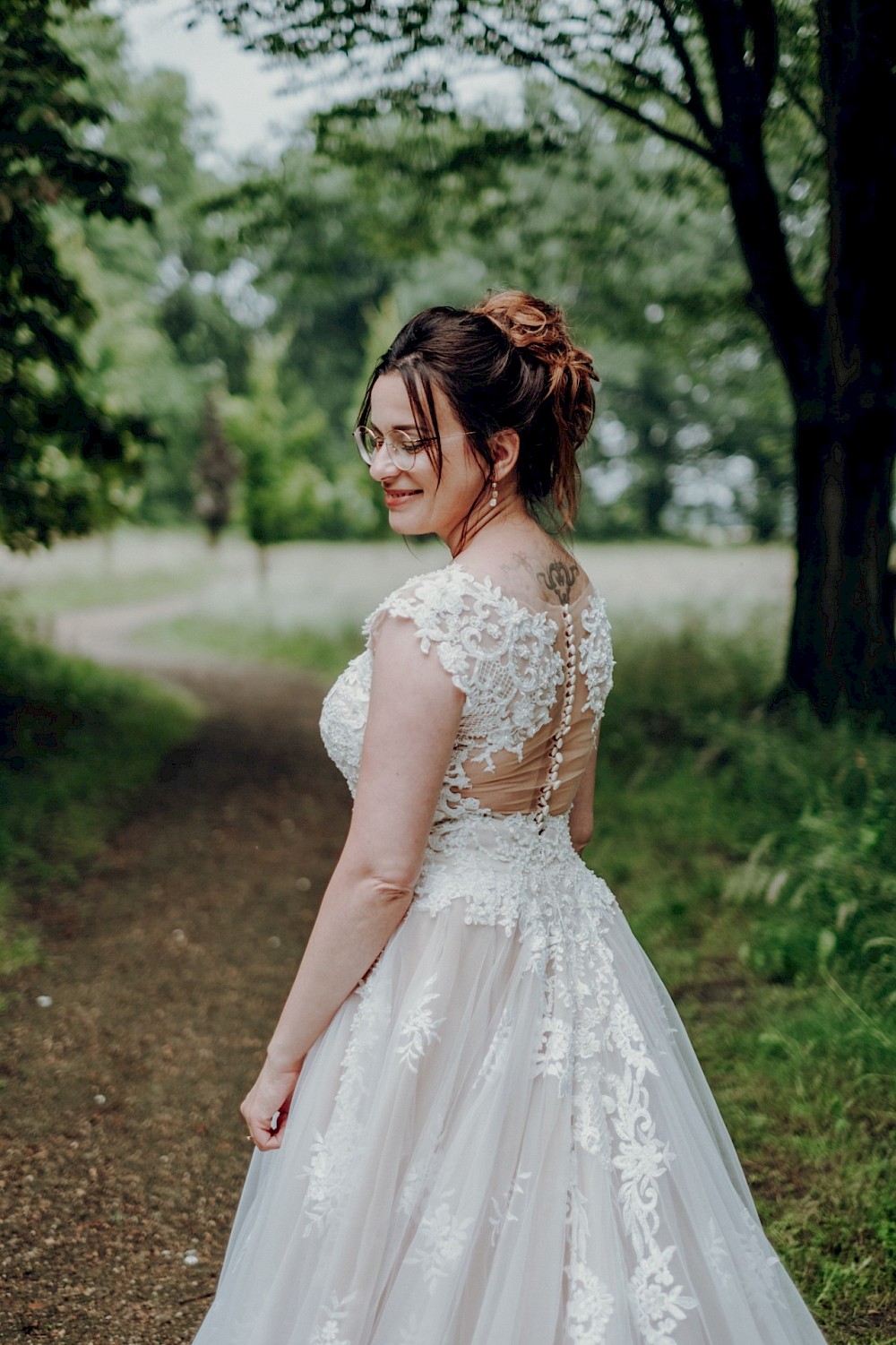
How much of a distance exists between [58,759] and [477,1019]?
603 centimetres

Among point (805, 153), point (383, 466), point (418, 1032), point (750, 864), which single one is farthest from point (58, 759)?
point (805, 153)

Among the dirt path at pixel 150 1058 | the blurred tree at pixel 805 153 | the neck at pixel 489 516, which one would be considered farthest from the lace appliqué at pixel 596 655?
the blurred tree at pixel 805 153

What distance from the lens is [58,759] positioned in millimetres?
7289

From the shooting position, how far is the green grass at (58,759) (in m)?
5.64

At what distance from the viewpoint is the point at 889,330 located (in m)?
6.28

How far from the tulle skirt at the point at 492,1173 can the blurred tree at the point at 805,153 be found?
→ 197 inches

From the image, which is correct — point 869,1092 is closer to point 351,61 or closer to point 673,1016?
point 673,1016

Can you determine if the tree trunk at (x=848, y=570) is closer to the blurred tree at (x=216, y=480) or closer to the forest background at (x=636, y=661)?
the forest background at (x=636, y=661)

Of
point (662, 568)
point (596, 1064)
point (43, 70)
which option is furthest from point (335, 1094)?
point (662, 568)

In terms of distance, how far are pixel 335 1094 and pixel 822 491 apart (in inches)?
232

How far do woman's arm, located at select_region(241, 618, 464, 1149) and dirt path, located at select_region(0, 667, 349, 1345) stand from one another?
1.46 meters

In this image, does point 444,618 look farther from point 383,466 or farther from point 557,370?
point 557,370

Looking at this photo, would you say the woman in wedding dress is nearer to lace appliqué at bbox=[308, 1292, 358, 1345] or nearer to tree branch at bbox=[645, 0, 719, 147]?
lace appliqué at bbox=[308, 1292, 358, 1345]

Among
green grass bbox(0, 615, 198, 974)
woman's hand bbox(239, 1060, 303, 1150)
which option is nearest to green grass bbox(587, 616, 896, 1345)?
woman's hand bbox(239, 1060, 303, 1150)
